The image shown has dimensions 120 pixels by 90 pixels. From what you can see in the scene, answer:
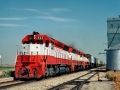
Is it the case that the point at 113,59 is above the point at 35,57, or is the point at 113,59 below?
above

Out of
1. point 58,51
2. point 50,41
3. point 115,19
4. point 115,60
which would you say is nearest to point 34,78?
point 50,41

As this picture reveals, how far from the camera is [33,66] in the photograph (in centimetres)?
3066

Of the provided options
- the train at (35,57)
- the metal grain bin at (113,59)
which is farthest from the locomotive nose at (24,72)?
the metal grain bin at (113,59)

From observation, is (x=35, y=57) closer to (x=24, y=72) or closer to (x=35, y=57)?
(x=35, y=57)

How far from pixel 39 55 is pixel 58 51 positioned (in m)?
6.72

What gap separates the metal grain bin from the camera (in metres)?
60.0

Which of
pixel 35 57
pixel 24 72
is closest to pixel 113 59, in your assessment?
pixel 35 57

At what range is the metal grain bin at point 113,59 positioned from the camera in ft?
197

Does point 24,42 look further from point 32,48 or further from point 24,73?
point 24,73

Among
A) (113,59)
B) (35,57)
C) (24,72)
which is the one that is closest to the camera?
(24,72)

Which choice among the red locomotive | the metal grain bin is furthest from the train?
the metal grain bin

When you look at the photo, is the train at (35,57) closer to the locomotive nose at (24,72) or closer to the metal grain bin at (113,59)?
the locomotive nose at (24,72)

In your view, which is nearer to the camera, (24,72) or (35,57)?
(24,72)

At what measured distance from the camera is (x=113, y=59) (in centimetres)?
6066
